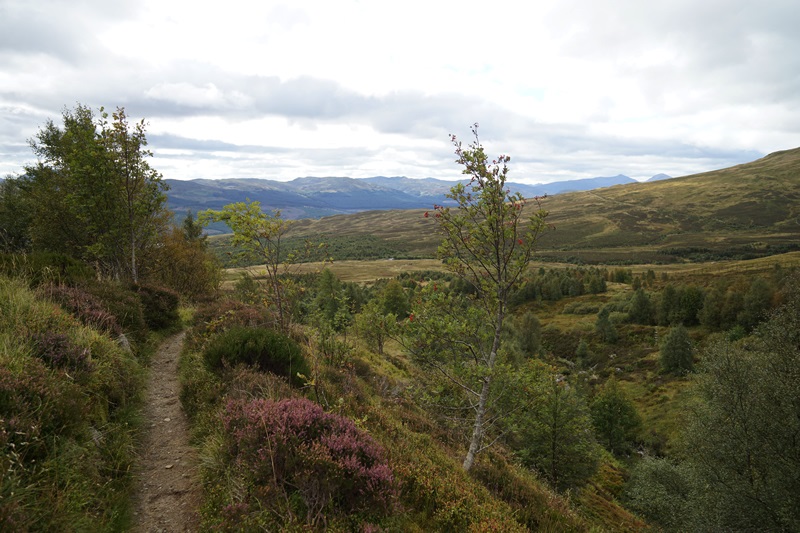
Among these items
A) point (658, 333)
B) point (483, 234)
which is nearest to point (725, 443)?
point (483, 234)

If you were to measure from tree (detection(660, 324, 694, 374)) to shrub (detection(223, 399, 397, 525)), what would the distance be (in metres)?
70.1

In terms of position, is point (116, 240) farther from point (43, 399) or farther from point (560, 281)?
point (560, 281)

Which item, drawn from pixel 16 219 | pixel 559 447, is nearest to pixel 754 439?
pixel 559 447

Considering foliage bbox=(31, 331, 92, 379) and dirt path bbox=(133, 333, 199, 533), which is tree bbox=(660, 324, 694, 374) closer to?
dirt path bbox=(133, 333, 199, 533)

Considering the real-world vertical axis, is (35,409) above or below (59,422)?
above

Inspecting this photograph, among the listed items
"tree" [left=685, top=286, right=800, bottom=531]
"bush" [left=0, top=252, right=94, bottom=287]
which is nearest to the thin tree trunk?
"bush" [left=0, top=252, right=94, bottom=287]

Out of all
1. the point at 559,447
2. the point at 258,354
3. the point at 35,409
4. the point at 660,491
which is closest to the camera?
the point at 35,409

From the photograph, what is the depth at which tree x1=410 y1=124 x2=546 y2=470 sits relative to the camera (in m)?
8.12

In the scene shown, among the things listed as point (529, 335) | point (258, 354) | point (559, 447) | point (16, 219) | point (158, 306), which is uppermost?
point (16, 219)

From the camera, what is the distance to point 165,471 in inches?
246

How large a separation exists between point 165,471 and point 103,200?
16.8 metres

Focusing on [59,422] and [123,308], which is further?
[123,308]

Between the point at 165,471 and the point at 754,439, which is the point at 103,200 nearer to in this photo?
the point at 165,471

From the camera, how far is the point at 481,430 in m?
9.31
